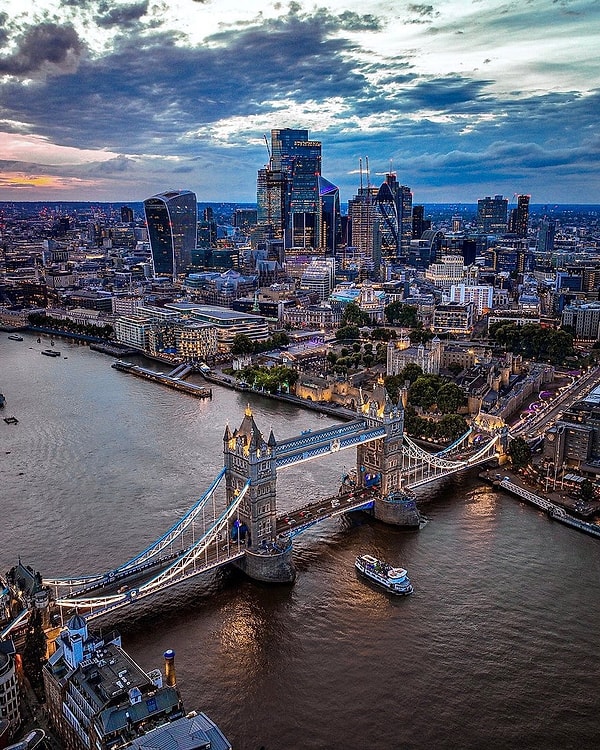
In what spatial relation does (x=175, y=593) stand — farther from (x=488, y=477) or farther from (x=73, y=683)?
(x=488, y=477)

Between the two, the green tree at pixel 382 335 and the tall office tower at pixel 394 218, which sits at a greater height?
the tall office tower at pixel 394 218

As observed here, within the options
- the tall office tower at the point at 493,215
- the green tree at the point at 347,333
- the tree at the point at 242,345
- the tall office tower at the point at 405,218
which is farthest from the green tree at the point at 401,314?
the tall office tower at the point at 493,215

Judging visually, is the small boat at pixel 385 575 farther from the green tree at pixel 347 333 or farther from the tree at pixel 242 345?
the green tree at pixel 347 333

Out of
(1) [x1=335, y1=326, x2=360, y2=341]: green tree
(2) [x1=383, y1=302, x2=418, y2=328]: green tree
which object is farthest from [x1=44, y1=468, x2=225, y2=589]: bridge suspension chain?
(2) [x1=383, y1=302, x2=418, y2=328]: green tree

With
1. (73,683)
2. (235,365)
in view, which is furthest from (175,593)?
(235,365)

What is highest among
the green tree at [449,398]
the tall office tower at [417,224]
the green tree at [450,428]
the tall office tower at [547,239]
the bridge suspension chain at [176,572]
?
the tall office tower at [417,224]

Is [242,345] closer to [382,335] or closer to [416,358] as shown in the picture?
[382,335]
